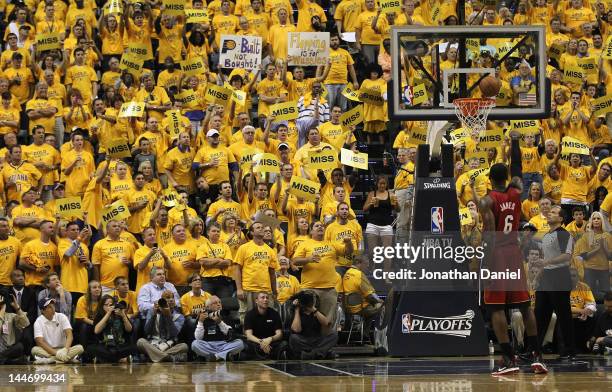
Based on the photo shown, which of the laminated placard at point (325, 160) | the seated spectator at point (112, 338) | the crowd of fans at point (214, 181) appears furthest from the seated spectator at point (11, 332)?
the laminated placard at point (325, 160)

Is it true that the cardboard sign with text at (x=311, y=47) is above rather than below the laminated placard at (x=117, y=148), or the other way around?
above

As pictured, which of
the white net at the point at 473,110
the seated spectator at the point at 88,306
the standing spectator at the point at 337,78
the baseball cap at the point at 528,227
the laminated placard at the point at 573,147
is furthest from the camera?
the standing spectator at the point at 337,78

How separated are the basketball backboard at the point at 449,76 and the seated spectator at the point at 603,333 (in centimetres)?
334

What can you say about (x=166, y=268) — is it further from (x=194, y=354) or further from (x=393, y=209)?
(x=393, y=209)

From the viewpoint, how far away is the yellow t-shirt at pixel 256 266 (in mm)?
19938

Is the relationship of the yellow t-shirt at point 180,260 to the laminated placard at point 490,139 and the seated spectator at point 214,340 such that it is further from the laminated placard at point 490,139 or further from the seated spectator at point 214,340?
the laminated placard at point 490,139

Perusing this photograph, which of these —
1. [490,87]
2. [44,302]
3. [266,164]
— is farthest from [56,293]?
[490,87]

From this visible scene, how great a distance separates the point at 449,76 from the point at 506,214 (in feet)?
13.1

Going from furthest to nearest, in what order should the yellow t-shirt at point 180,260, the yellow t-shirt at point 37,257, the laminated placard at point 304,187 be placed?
the laminated placard at point 304,187 < the yellow t-shirt at point 180,260 < the yellow t-shirt at point 37,257

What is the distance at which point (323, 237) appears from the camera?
20.7 m

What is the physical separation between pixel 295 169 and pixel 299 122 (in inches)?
75.5

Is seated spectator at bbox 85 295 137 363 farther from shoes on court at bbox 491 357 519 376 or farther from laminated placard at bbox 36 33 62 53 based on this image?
laminated placard at bbox 36 33 62 53

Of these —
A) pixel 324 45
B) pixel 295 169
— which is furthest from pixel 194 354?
pixel 324 45

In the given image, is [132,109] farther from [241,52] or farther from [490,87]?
[490,87]
